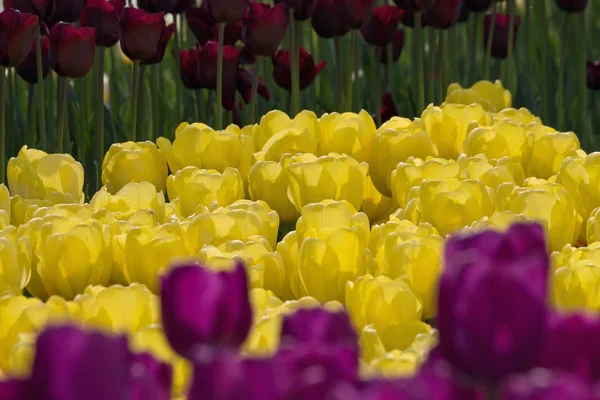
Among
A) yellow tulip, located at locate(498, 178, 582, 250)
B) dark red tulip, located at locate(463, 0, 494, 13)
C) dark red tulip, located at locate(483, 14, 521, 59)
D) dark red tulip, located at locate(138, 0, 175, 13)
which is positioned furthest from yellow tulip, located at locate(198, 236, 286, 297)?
dark red tulip, located at locate(483, 14, 521, 59)

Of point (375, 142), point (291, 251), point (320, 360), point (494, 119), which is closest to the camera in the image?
point (320, 360)

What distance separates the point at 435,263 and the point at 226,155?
2.54 ft

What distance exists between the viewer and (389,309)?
3.97 ft

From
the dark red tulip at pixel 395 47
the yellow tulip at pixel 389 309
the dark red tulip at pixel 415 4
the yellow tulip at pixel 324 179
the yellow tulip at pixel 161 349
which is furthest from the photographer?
the dark red tulip at pixel 395 47

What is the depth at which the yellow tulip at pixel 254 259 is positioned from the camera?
130cm

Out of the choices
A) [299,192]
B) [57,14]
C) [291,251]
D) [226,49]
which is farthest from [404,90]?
[291,251]

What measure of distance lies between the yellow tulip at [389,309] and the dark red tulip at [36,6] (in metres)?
1.66

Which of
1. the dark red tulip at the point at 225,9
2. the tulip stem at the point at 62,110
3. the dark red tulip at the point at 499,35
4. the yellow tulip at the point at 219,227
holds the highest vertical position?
the dark red tulip at the point at 225,9

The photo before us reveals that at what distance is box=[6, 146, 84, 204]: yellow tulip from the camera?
187 cm

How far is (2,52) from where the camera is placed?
239 cm

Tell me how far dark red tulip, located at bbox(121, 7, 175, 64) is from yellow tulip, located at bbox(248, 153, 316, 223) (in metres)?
0.88

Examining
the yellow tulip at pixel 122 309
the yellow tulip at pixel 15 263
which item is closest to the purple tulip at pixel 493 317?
the yellow tulip at pixel 122 309

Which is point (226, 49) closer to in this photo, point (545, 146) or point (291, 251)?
point (545, 146)

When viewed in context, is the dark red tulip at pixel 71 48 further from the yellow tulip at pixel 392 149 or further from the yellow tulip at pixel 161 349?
the yellow tulip at pixel 161 349
